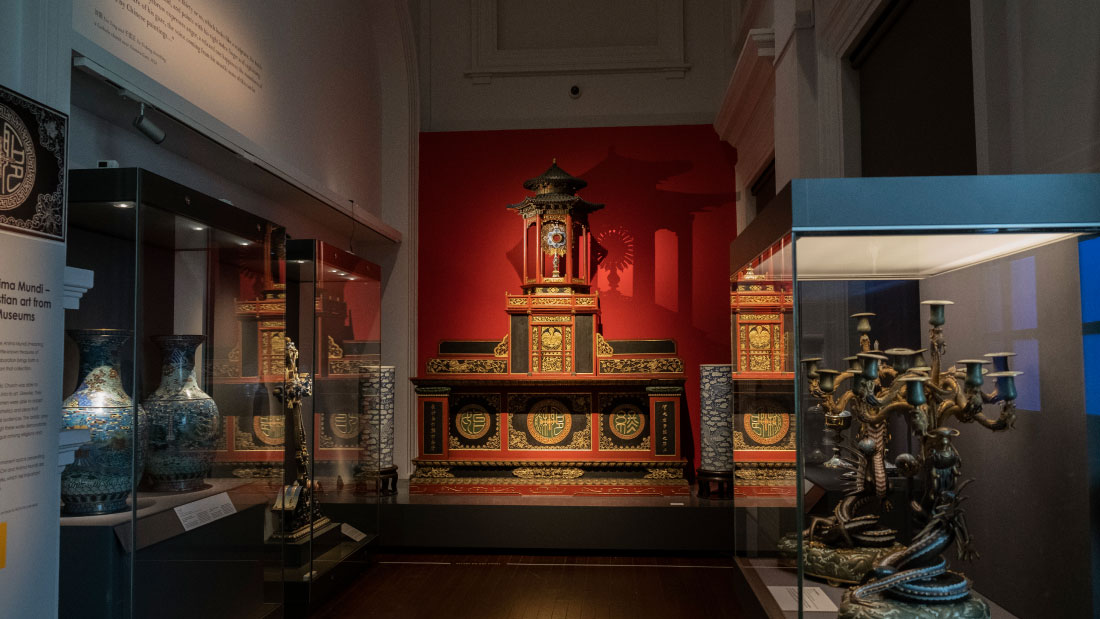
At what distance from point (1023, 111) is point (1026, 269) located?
85 centimetres

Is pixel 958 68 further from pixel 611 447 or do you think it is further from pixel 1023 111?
pixel 611 447

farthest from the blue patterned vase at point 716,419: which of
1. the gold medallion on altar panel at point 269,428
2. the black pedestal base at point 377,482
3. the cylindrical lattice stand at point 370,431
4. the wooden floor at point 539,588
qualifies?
the gold medallion on altar panel at point 269,428

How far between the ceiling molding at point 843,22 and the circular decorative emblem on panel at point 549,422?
3307 millimetres

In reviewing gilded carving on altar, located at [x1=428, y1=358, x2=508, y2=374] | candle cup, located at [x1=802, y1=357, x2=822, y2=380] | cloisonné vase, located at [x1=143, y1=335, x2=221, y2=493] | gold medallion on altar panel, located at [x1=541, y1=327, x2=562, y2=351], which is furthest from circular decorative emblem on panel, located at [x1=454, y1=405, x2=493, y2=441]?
candle cup, located at [x1=802, y1=357, x2=822, y2=380]

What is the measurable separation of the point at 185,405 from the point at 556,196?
4118 millimetres

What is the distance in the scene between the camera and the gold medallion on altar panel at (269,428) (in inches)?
120

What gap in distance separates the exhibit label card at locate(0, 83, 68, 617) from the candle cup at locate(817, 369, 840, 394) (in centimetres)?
183

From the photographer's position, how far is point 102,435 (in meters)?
2.18

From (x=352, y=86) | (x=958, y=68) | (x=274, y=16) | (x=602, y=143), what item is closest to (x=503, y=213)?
(x=602, y=143)

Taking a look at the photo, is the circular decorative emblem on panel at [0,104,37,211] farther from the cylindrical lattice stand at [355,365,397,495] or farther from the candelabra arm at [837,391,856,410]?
the cylindrical lattice stand at [355,365,397,495]

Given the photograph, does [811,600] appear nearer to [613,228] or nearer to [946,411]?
[946,411]

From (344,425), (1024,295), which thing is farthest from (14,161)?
(344,425)

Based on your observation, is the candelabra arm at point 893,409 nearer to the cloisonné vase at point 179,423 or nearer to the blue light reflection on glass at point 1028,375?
the blue light reflection on glass at point 1028,375

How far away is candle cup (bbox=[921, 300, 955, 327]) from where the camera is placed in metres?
1.65
